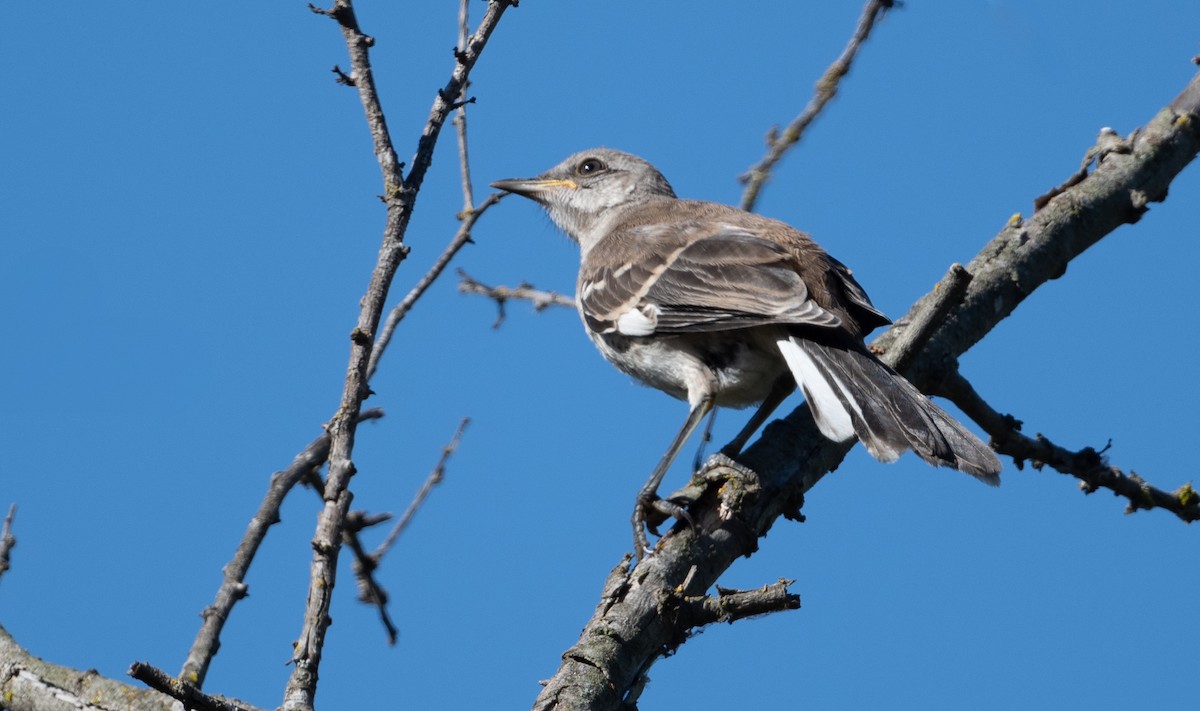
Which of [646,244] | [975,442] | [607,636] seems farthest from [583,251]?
[607,636]

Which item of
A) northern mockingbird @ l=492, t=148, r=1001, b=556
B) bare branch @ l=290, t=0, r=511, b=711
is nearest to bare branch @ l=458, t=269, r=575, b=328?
northern mockingbird @ l=492, t=148, r=1001, b=556

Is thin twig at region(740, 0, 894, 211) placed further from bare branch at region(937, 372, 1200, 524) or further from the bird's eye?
the bird's eye

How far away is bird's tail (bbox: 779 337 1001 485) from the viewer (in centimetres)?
378

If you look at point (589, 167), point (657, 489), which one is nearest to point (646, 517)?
point (657, 489)

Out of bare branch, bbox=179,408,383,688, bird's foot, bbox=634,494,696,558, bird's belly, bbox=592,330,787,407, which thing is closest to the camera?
bare branch, bbox=179,408,383,688

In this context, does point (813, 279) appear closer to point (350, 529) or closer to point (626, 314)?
point (626, 314)

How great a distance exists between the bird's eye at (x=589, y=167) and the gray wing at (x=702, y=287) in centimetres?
157

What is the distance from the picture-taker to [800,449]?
412cm

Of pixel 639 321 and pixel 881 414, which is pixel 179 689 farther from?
pixel 639 321

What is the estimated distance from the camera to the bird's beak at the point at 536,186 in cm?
700

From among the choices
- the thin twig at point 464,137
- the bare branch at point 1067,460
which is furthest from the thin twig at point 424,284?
the bare branch at point 1067,460

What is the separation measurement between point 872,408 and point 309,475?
1950mm

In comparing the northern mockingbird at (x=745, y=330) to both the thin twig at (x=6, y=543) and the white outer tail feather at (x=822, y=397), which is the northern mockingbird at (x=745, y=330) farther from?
the thin twig at (x=6, y=543)

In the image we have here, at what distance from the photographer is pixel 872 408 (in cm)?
394
